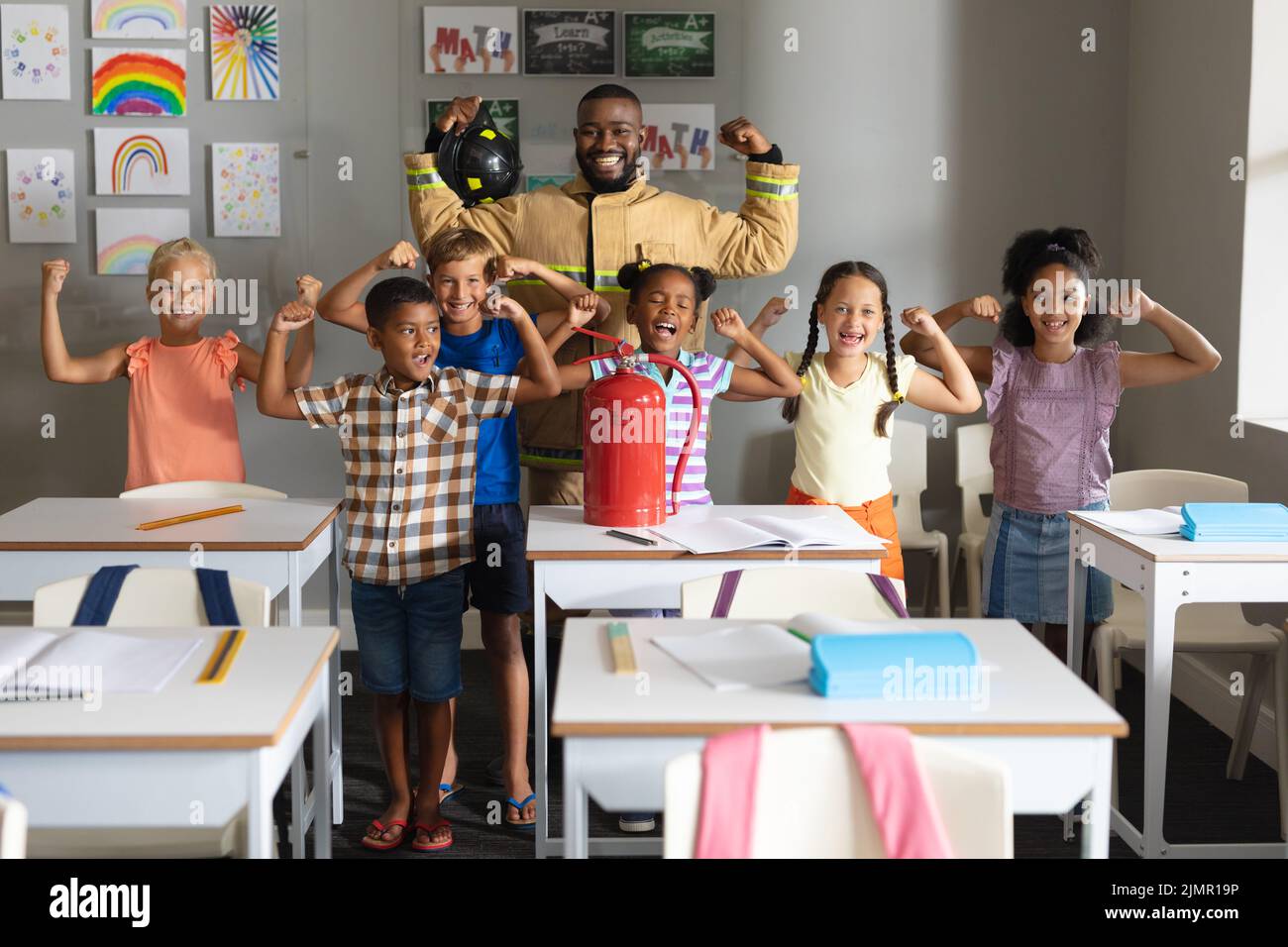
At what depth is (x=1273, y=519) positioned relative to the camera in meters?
2.70

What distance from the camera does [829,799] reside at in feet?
5.05

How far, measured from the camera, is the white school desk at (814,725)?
1612 mm

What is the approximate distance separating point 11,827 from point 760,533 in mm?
1601

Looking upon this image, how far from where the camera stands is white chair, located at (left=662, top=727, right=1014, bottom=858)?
1.48 m

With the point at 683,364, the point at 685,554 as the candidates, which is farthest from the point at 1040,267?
the point at 685,554

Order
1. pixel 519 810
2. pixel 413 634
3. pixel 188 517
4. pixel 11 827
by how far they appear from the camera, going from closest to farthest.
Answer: pixel 11 827 < pixel 413 634 < pixel 188 517 < pixel 519 810

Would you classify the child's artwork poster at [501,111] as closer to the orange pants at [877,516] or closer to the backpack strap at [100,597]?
the orange pants at [877,516]

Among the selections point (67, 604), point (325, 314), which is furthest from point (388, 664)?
point (325, 314)

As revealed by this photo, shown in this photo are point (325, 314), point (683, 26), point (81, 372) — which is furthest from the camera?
point (683, 26)

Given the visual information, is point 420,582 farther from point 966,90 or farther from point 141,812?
point 966,90

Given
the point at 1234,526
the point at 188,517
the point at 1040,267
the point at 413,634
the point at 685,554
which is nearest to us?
the point at 685,554

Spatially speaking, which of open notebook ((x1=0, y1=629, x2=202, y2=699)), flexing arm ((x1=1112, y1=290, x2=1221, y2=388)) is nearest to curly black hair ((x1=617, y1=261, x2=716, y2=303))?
flexing arm ((x1=1112, y1=290, x2=1221, y2=388))

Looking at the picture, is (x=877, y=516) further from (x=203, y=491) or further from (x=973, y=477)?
(x=203, y=491)

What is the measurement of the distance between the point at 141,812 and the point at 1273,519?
2.24m
